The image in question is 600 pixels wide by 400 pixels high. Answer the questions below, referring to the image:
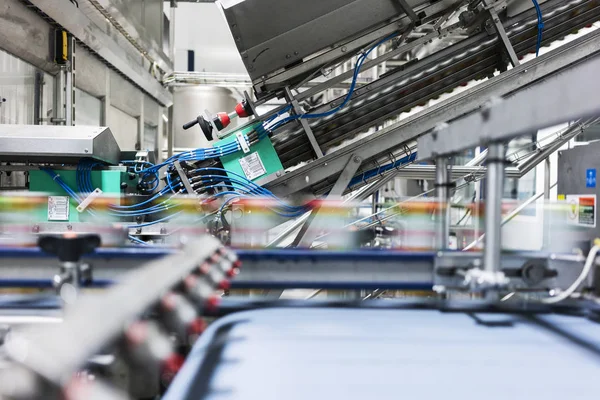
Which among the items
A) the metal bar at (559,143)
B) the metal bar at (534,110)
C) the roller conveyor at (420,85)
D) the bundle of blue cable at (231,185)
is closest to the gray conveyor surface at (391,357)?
the metal bar at (534,110)

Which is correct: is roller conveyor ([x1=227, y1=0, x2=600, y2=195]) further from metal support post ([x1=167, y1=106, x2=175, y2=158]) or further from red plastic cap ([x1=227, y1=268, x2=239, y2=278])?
metal support post ([x1=167, y1=106, x2=175, y2=158])

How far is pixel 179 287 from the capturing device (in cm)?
66

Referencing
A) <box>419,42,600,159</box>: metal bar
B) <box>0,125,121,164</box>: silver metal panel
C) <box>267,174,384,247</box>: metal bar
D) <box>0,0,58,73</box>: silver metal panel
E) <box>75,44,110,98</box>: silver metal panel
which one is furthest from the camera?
<box>75,44,110,98</box>: silver metal panel

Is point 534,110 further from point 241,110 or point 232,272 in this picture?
point 241,110

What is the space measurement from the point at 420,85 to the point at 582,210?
3.11 feet

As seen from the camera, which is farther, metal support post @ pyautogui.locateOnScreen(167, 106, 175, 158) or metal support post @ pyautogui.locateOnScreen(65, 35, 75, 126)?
metal support post @ pyautogui.locateOnScreen(167, 106, 175, 158)

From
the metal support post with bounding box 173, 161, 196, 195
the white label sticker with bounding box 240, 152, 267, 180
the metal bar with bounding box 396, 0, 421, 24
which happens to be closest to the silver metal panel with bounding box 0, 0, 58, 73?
the metal support post with bounding box 173, 161, 196, 195

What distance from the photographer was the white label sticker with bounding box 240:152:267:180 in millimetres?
2047

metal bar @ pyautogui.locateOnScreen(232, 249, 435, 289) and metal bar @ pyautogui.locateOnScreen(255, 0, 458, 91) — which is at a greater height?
metal bar @ pyautogui.locateOnScreen(255, 0, 458, 91)

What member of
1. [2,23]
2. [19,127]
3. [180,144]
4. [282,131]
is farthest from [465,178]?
[180,144]

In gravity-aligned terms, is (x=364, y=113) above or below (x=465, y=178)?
above

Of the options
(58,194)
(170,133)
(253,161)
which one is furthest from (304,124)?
(170,133)

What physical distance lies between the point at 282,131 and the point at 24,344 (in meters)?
1.83

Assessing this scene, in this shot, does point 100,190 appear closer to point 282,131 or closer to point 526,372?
point 282,131
